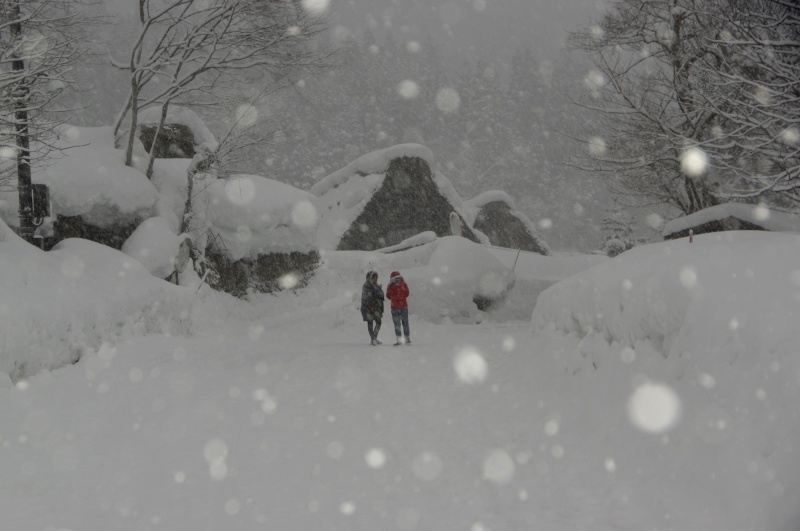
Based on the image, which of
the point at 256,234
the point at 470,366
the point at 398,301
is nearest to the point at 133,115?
the point at 256,234

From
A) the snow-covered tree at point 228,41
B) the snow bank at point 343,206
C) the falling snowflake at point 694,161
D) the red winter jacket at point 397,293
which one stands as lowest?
the snow bank at point 343,206

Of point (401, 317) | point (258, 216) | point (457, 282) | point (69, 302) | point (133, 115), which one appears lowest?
point (457, 282)

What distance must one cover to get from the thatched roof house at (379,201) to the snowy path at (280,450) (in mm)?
19161

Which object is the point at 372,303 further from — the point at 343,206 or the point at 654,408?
the point at 343,206

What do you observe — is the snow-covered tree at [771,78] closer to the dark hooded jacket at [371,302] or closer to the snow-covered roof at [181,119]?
the dark hooded jacket at [371,302]

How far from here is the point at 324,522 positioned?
382cm

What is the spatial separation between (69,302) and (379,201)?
823 inches

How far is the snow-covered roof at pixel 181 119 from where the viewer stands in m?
16.7

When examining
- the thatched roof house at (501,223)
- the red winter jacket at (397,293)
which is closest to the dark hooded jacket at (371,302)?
the red winter jacket at (397,293)

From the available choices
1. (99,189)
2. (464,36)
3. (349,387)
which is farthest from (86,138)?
(464,36)

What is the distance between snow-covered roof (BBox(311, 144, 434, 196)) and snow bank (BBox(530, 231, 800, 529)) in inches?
910

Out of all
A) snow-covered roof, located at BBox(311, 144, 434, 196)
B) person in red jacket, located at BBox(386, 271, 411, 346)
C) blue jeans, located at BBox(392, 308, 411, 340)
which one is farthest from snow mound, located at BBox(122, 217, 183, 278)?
snow-covered roof, located at BBox(311, 144, 434, 196)

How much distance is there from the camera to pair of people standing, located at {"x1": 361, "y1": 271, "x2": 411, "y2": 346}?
453 inches

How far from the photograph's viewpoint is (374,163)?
28547mm
